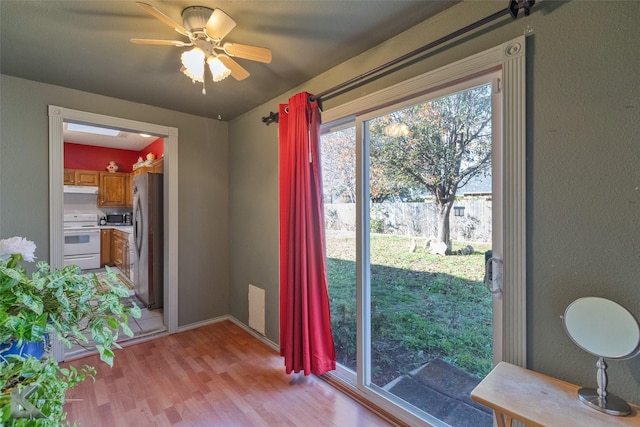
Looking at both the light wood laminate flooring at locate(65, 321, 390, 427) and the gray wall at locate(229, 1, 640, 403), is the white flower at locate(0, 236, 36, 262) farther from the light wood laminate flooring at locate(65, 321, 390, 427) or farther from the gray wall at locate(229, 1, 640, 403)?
the gray wall at locate(229, 1, 640, 403)

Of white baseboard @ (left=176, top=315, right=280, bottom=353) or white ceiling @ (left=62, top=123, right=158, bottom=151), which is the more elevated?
white ceiling @ (left=62, top=123, right=158, bottom=151)

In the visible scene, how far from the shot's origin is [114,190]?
5910 mm

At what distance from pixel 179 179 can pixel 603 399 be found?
11.3 ft

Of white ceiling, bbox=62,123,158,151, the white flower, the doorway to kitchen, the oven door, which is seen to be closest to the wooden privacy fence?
the white flower

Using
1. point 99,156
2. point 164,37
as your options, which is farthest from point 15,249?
point 99,156

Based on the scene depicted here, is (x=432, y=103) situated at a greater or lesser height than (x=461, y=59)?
lesser

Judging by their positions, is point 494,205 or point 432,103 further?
point 432,103

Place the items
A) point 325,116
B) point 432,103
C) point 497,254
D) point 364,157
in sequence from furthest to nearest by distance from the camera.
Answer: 1. point 325,116
2. point 364,157
3. point 432,103
4. point 497,254

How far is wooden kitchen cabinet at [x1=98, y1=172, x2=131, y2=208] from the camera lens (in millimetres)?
5781

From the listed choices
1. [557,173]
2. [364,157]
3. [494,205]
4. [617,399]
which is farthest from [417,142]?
[617,399]

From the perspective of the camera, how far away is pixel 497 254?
4.58 feet

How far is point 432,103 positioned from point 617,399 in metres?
1.53

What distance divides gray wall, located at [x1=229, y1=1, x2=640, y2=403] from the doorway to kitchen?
9.33 feet

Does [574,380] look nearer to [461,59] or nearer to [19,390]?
[461,59]
